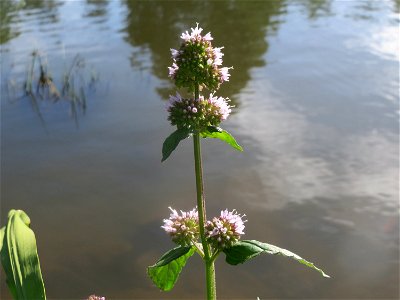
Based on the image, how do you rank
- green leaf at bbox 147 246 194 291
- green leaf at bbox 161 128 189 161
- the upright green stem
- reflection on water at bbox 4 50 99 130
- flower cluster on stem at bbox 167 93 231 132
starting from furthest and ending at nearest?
reflection on water at bbox 4 50 99 130 < green leaf at bbox 147 246 194 291 < flower cluster on stem at bbox 167 93 231 132 < the upright green stem < green leaf at bbox 161 128 189 161

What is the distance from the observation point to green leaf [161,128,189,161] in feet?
5.76

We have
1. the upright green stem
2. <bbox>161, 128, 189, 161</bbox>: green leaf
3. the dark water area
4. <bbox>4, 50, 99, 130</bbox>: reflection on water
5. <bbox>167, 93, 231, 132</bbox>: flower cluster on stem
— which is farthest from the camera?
<bbox>4, 50, 99, 130</bbox>: reflection on water

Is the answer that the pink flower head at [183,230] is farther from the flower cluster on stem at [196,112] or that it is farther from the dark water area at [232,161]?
the dark water area at [232,161]

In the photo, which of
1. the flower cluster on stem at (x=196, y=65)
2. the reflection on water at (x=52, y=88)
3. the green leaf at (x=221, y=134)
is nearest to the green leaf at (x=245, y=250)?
the green leaf at (x=221, y=134)

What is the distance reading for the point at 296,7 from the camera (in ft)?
43.6

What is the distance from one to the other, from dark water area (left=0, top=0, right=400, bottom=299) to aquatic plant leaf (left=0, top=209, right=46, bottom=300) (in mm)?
2696

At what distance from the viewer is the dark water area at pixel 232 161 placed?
195 inches

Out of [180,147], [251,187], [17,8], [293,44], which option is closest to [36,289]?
[251,187]

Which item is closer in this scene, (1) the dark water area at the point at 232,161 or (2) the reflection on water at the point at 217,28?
(1) the dark water area at the point at 232,161

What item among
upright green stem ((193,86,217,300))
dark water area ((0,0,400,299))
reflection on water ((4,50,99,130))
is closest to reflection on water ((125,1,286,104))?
dark water area ((0,0,400,299))

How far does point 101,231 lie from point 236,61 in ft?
16.9

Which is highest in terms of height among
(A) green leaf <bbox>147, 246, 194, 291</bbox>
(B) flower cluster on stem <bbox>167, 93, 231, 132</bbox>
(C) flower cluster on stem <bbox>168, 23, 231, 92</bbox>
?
(C) flower cluster on stem <bbox>168, 23, 231, 92</bbox>

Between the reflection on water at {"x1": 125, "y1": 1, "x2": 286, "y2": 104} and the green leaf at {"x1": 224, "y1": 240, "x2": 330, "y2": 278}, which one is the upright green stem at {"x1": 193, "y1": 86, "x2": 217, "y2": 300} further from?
the reflection on water at {"x1": 125, "y1": 1, "x2": 286, "y2": 104}

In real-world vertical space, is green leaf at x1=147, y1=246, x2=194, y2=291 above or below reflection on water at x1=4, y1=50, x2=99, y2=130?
above
